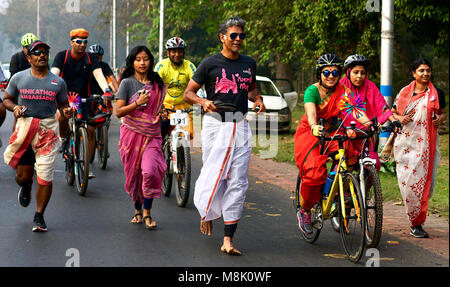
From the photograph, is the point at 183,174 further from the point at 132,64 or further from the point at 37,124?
the point at 37,124

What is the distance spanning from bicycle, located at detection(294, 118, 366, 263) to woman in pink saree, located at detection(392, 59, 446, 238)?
Answer: 112 centimetres

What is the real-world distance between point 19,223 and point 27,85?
1450 millimetres

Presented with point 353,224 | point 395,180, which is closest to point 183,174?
point 353,224

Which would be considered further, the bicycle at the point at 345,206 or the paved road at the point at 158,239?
the paved road at the point at 158,239

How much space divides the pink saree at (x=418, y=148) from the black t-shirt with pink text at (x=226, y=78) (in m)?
1.89

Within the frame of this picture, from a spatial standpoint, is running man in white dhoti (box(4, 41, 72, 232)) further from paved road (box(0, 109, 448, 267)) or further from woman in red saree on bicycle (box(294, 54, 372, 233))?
woman in red saree on bicycle (box(294, 54, 372, 233))

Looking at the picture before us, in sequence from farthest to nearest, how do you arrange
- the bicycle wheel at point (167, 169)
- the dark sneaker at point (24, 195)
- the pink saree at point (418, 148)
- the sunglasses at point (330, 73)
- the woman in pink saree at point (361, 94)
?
the bicycle wheel at point (167, 169) < the dark sneaker at point (24, 195) < the pink saree at point (418, 148) < the woman in pink saree at point (361, 94) < the sunglasses at point (330, 73)

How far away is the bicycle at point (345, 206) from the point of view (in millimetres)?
5898

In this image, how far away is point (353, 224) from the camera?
6.01 metres

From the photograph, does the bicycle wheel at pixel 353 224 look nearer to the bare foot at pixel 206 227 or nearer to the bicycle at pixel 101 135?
the bare foot at pixel 206 227

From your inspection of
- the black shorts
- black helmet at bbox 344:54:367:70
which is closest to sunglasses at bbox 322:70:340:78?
black helmet at bbox 344:54:367:70

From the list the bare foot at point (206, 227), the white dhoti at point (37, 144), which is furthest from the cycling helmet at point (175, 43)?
the bare foot at point (206, 227)
